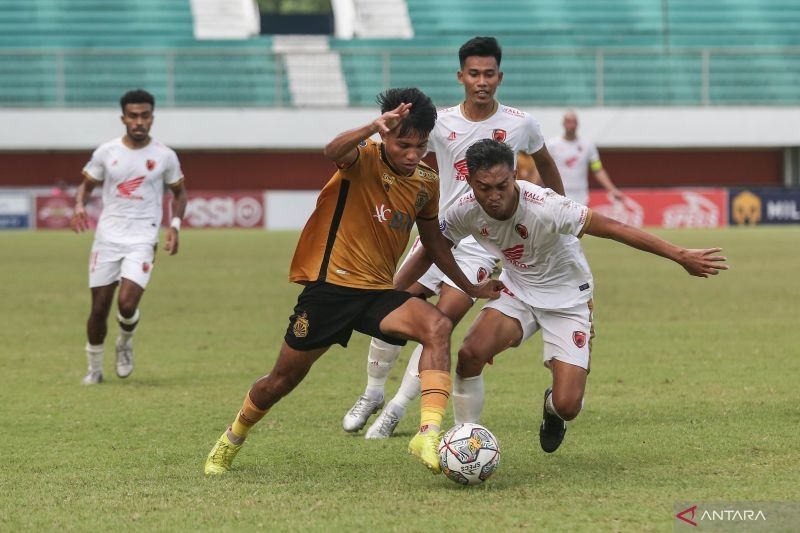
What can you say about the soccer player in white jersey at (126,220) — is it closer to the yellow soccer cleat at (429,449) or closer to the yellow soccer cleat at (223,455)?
the yellow soccer cleat at (223,455)

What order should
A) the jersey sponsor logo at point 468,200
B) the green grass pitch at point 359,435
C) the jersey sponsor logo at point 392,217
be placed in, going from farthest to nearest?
1. the jersey sponsor logo at point 468,200
2. the jersey sponsor logo at point 392,217
3. the green grass pitch at point 359,435

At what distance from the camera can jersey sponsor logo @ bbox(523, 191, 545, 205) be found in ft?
22.0

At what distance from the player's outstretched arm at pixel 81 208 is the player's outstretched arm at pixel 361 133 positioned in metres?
5.04

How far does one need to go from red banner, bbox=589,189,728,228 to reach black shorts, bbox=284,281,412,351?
2939cm

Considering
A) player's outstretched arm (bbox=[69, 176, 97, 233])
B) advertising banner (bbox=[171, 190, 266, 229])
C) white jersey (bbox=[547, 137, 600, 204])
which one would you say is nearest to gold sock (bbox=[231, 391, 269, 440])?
player's outstretched arm (bbox=[69, 176, 97, 233])

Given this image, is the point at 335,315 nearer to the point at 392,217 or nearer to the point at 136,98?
the point at 392,217

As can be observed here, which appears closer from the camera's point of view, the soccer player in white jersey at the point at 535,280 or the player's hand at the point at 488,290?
the soccer player in white jersey at the point at 535,280

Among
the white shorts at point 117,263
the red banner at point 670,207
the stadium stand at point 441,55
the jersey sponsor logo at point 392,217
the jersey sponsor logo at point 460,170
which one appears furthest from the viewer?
the stadium stand at point 441,55

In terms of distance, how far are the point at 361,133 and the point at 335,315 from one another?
100cm

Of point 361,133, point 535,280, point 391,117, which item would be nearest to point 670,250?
point 535,280

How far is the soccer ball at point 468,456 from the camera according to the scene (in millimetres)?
6004

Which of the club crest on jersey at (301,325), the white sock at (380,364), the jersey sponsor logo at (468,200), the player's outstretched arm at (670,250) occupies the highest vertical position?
the jersey sponsor logo at (468,200)

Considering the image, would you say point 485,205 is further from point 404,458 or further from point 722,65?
point 722,65

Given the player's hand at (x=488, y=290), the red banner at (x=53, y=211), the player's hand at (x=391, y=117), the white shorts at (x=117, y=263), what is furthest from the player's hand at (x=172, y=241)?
the red banner at (x=53, y=211)
